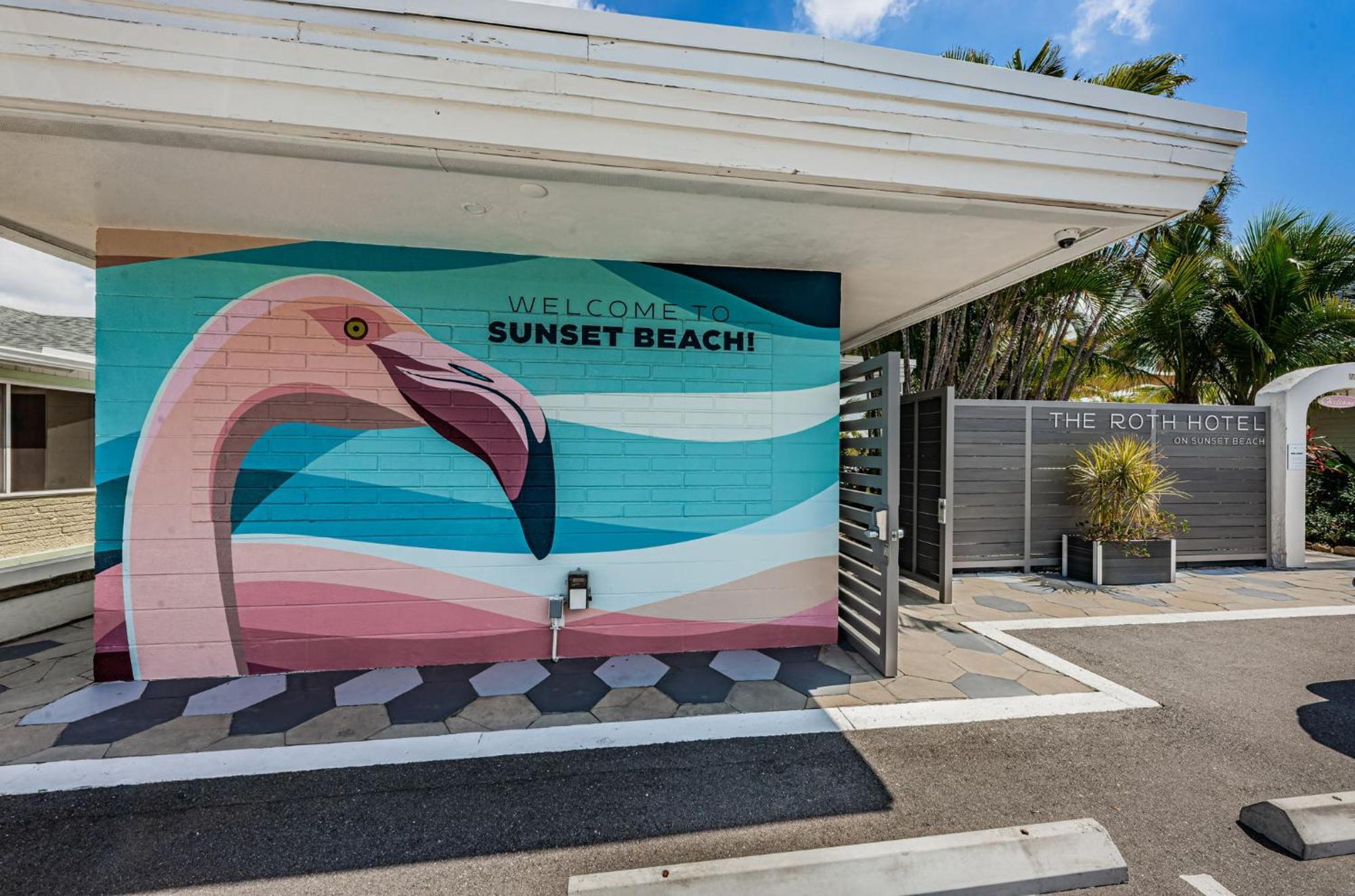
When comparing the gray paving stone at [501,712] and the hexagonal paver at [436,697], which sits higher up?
the hexagonal paver at [436,697]

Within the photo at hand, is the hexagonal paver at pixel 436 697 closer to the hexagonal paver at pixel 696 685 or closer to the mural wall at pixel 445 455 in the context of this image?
the mural wall at pixel 445 455

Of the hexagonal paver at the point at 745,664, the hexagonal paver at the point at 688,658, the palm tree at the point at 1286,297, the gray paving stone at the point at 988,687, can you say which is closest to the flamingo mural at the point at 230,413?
the hexagonal paver at the point at 688,658

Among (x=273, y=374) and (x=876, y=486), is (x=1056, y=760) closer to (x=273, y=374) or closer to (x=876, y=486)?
(x=876, y=486)

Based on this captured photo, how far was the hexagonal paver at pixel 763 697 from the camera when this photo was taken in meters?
2.99

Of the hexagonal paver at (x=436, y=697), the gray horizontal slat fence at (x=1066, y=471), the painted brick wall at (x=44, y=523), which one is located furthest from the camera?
the gray horizontal slat fence at (x=1066, y=471)

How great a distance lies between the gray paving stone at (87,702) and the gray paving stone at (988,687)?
181 inches

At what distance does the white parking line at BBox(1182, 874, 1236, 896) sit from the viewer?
177 centimetres

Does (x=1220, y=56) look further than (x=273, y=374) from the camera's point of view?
Yes

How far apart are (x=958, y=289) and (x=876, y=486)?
1831 millimetres

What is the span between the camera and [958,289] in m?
4.25

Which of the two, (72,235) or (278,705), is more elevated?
(72,235)

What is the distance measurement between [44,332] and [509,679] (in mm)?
8561

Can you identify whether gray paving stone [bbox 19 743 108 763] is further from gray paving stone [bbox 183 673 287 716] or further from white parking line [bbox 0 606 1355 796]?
gray paving stone [bbox 183 673 287 716]

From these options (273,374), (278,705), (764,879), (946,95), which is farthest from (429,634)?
(946,95)
